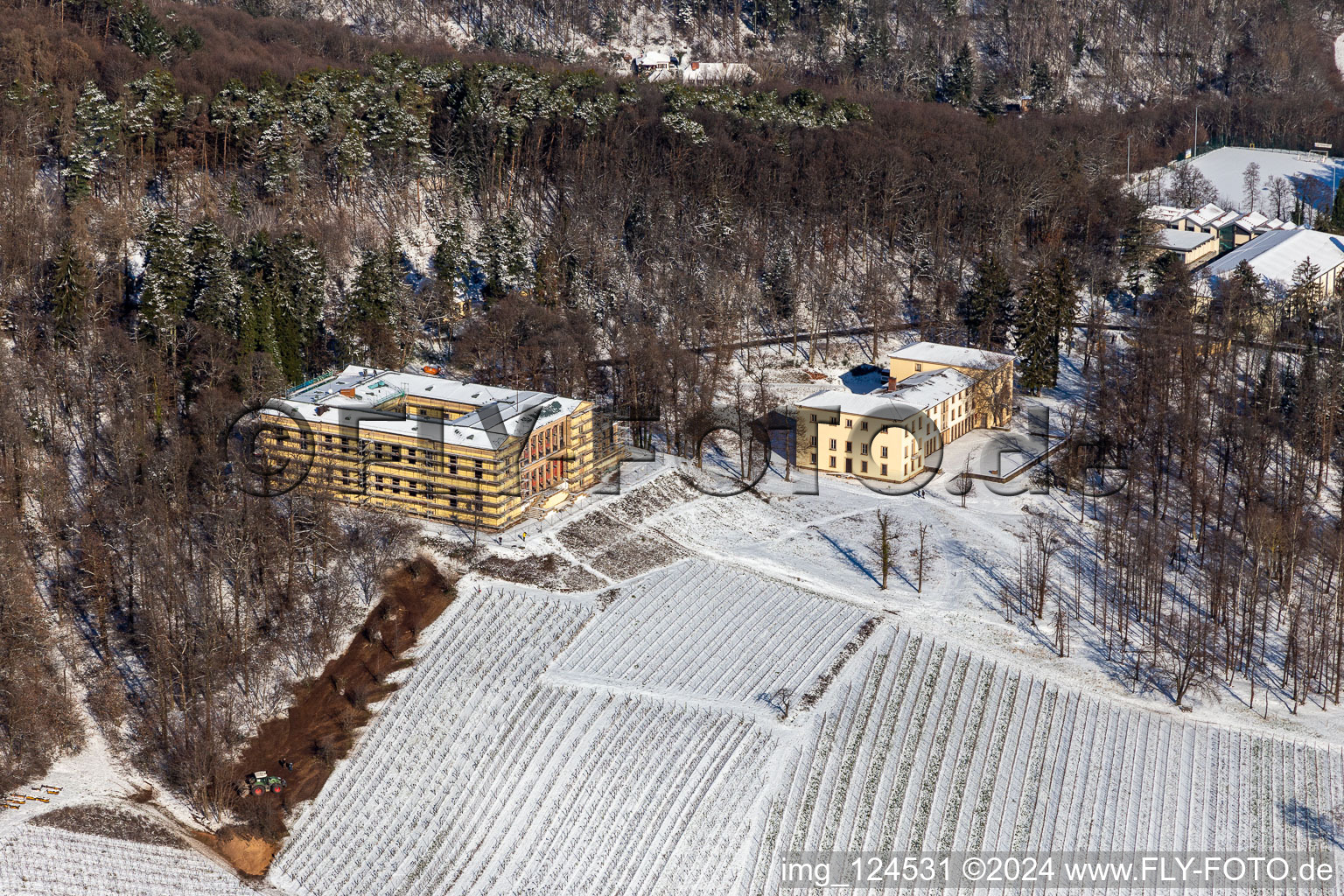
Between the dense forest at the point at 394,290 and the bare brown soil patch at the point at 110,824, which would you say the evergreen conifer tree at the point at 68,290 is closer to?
the dense forest at the point at 394,290

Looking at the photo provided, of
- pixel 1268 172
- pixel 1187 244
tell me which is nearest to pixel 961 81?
pixel 1268 172

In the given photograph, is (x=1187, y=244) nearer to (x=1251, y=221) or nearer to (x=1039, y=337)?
(x=1251, y=221)

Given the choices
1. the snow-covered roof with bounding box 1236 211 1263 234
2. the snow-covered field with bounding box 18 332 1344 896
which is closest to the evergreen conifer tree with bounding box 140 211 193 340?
the snow-covered field with bounding box 18 332 1344 896

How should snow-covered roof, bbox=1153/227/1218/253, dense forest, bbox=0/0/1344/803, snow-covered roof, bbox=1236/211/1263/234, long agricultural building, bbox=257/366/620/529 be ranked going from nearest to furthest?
dense forest, bbox=0/0/1344/803 → long agricultural building, bbox=257/366/620/529 → snow-covered roof, bbox=1153/227/1218/253 → snow-covered roof, bbox=1236/211/1263/234

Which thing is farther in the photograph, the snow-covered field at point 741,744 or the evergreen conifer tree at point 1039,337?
the evergreen conifer tree at point 1039,337

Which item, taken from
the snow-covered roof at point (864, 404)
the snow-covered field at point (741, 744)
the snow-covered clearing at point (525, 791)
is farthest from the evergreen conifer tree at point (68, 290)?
the snow-covered roof at point (864, 404)

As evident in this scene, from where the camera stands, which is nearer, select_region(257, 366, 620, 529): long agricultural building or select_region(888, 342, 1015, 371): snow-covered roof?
select_region(257, 366, 620, 529): long agricultural building

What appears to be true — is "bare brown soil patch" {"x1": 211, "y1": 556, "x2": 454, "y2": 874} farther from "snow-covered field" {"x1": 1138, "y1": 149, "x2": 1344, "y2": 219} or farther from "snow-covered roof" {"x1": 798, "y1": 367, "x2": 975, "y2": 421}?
"snow-covered field" {"x1": 1138, "y1": 149, "x2": 1344, "y2": 219}
